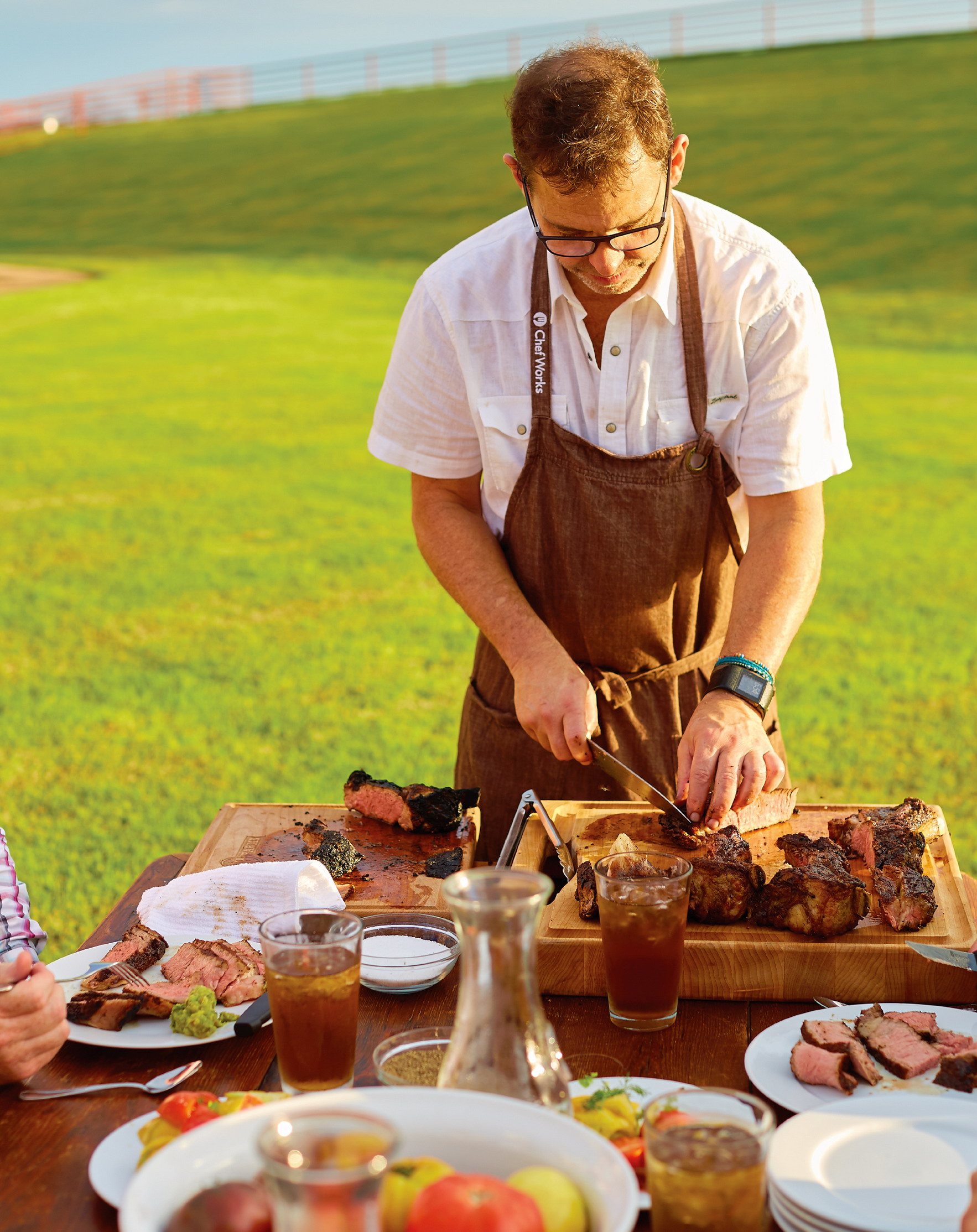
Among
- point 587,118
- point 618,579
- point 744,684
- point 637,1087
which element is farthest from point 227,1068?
point 587,118

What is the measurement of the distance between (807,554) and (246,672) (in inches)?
217

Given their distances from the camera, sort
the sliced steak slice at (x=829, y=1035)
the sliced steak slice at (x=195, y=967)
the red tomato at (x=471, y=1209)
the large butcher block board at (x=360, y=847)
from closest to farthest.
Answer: the red tomato at (x=471, y=1209) → the sliced steak slice at (x=829, y=1035) → the sliced steak slice at (x=195, y=967) → the large butcher block board at (x=360, y=847)

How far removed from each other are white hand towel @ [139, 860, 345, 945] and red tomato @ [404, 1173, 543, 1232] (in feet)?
3.60

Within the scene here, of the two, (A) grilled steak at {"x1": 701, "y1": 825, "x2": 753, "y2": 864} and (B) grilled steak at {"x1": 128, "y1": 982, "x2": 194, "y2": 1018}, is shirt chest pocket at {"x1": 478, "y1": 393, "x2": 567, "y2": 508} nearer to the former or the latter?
(A) grilled steak at {"x1": 701, "y1": 825, "x2": 753, "y2": 864}

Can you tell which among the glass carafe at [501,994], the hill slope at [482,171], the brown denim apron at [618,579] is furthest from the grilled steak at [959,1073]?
the hill slope at [482,171]

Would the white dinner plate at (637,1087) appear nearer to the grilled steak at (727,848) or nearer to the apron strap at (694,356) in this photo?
the grilled steak at (727,848)

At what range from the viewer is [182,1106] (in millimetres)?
1543

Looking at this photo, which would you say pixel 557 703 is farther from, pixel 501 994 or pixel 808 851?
pixel 501 994

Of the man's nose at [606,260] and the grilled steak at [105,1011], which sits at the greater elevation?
the man's nose at [606,260]

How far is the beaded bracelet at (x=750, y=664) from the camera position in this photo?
2631 millimetres

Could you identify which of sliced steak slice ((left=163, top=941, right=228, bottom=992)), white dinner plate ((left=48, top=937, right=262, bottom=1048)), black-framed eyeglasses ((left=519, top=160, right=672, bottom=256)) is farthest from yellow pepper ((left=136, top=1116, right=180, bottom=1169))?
black-framed eyeglasses ((left=519, top=160, right=672, bottom=256))

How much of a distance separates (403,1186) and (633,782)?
150cm

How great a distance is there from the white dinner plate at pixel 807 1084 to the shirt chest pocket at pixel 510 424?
58.0 inches

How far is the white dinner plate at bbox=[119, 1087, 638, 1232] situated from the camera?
3.98 ft
